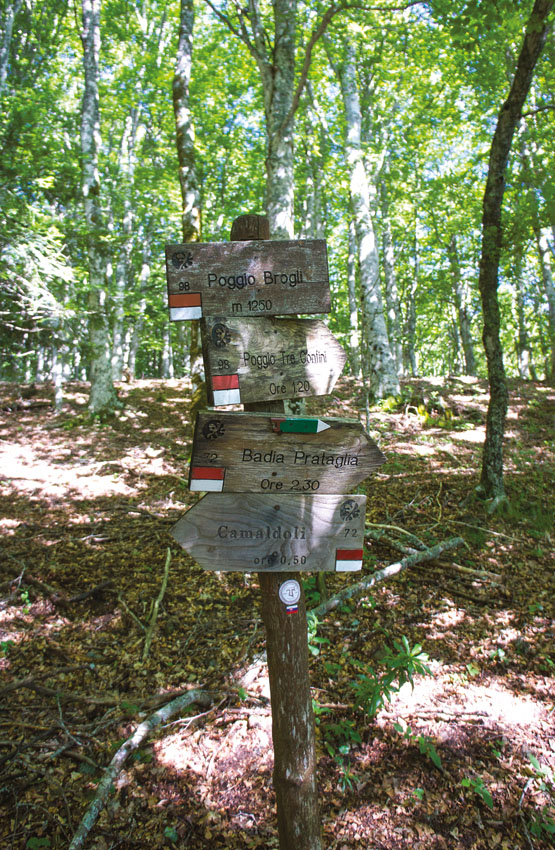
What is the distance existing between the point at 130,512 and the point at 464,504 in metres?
4.62

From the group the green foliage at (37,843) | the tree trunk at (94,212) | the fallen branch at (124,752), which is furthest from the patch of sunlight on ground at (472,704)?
the tree trunk at (94,212)

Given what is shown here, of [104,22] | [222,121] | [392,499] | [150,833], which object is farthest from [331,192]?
[150,833]

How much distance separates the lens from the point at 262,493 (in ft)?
6.45

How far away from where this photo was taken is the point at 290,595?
2086mm

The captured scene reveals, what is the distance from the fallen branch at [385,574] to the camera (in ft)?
13.7

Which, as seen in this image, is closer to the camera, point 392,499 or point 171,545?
point 171,545

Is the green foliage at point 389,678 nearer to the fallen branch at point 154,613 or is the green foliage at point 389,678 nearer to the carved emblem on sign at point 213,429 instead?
the fallen branch at point 154,613

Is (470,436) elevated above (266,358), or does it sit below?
below

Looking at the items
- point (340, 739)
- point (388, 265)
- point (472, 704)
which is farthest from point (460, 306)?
point (340, 739)

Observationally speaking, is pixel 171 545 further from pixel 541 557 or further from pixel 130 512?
pixel 541 557

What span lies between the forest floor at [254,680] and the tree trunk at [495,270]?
485mm

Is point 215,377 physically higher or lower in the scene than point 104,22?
lower

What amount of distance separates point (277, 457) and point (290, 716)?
4.03 feet

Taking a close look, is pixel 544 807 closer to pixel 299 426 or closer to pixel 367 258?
pixel 299 426
